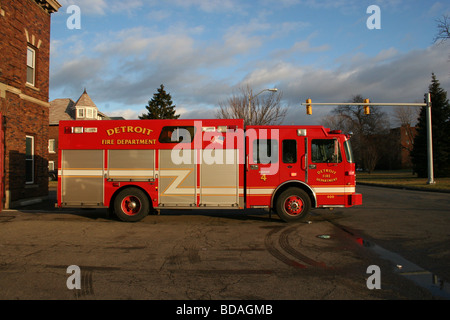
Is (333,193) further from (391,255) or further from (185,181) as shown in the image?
(185,181)

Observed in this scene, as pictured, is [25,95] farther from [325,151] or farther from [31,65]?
[325,151]

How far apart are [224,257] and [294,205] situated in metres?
3.66

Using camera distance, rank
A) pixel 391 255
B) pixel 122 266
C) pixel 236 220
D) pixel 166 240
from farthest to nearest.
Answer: pixel 236 220 < pixel 166 240 < pixel 391 255 < pixel 122 266

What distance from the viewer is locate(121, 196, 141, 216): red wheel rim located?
29.3 feet

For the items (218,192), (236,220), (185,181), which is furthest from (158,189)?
(236,220)

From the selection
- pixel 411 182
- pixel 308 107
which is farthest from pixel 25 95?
pixel 411 182

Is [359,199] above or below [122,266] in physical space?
above

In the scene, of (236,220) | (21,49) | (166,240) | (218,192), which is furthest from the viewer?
(21,49)

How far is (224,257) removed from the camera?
5641 mm

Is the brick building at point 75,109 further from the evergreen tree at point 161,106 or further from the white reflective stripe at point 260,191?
the white reflective stripe at point 260,191

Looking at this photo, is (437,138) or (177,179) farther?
(437,138)

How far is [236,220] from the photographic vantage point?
937cm

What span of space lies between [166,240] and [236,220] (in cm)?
296
